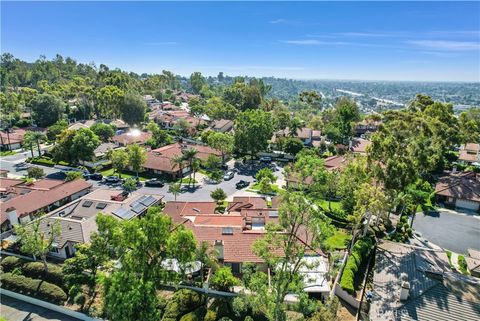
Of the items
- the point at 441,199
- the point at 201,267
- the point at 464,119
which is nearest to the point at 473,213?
the point at 441,199

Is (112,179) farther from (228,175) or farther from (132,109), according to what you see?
(132,109)

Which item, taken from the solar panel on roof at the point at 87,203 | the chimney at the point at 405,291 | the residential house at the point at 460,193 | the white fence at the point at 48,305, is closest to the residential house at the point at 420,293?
the chimney at the point at 405,291

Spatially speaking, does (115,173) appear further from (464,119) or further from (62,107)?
(464,119)

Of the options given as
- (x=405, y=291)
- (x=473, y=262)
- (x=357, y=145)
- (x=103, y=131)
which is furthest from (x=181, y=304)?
(x=103, y=131)

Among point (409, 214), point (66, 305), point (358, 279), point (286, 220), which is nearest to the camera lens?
point (286, 220)

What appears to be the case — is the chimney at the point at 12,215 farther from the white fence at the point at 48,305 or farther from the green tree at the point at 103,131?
the green tree at the point at 103,131

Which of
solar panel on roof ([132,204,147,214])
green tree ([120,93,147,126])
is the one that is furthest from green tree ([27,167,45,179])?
green tree ([120,93,147,126])

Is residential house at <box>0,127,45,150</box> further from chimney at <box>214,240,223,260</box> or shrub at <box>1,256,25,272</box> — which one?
chimney at <box>214,240,223,260</box>
